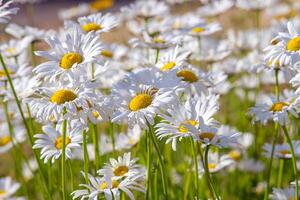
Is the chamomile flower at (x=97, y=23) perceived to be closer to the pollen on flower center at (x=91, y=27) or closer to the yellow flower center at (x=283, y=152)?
the pollen on flower center at (x=91, y=27)

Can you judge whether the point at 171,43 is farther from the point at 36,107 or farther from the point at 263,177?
the point at 263,177

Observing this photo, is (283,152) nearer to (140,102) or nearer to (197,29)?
(140,102)

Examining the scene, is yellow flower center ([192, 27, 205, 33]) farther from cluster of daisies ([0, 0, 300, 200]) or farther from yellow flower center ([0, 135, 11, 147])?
yellow flower center ([0, 135, 11, 147])

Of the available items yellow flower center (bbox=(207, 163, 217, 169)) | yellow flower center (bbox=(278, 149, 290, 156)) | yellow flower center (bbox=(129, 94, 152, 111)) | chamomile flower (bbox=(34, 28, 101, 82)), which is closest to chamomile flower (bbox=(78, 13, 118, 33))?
chamomile flower (bbox=(34, 28, 101, 82))

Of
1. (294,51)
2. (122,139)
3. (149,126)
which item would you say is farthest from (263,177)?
(149,126)

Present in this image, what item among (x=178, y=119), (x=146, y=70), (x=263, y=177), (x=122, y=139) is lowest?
(x=263, y=177)

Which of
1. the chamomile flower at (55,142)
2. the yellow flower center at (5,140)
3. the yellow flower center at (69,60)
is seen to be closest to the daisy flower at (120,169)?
the chamomile flower at (55,142)
